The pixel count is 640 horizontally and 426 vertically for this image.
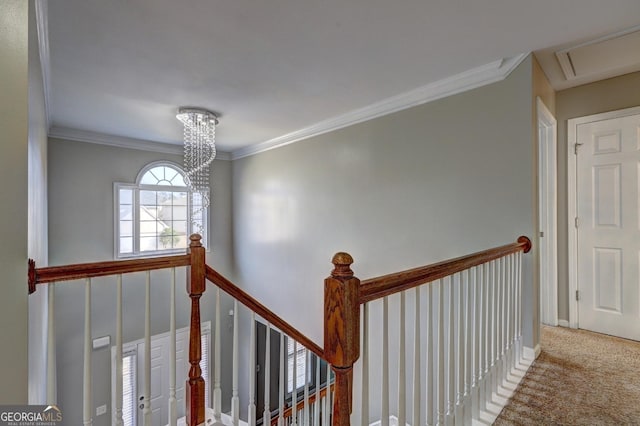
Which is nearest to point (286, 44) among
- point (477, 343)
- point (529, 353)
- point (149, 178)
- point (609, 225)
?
point (477, 343)

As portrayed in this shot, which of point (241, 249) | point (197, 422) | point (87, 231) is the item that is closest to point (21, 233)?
point (197, 422)

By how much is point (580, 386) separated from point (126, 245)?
547 cm

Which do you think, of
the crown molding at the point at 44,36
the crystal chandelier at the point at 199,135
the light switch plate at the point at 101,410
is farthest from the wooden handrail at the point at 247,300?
the light switch plate at the point at 101,410

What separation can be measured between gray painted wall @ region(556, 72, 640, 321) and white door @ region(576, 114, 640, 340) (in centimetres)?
10

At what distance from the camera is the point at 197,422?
1656 mm

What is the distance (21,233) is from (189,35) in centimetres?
157

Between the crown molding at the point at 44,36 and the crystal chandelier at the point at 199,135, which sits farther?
the crystal chandelier at the point at 199,135

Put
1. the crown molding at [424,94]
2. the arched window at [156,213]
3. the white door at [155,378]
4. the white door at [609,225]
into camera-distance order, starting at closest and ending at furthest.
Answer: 1. the crown molding at [424,94]
2. the white door at [609,225]
3. the white door at [155,378]
4. the arched window at [156,213]

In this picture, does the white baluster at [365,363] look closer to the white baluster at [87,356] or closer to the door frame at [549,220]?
the white baluster at [87,356]

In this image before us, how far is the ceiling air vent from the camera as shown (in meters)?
2.05

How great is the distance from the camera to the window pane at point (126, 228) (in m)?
4.64

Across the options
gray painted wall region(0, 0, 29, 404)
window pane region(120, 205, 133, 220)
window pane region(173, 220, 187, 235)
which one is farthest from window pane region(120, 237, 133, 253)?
gray painted wall region(0, 0, 29, 404)

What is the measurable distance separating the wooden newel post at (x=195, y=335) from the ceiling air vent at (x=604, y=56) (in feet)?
9.42

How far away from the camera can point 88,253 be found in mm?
4312
